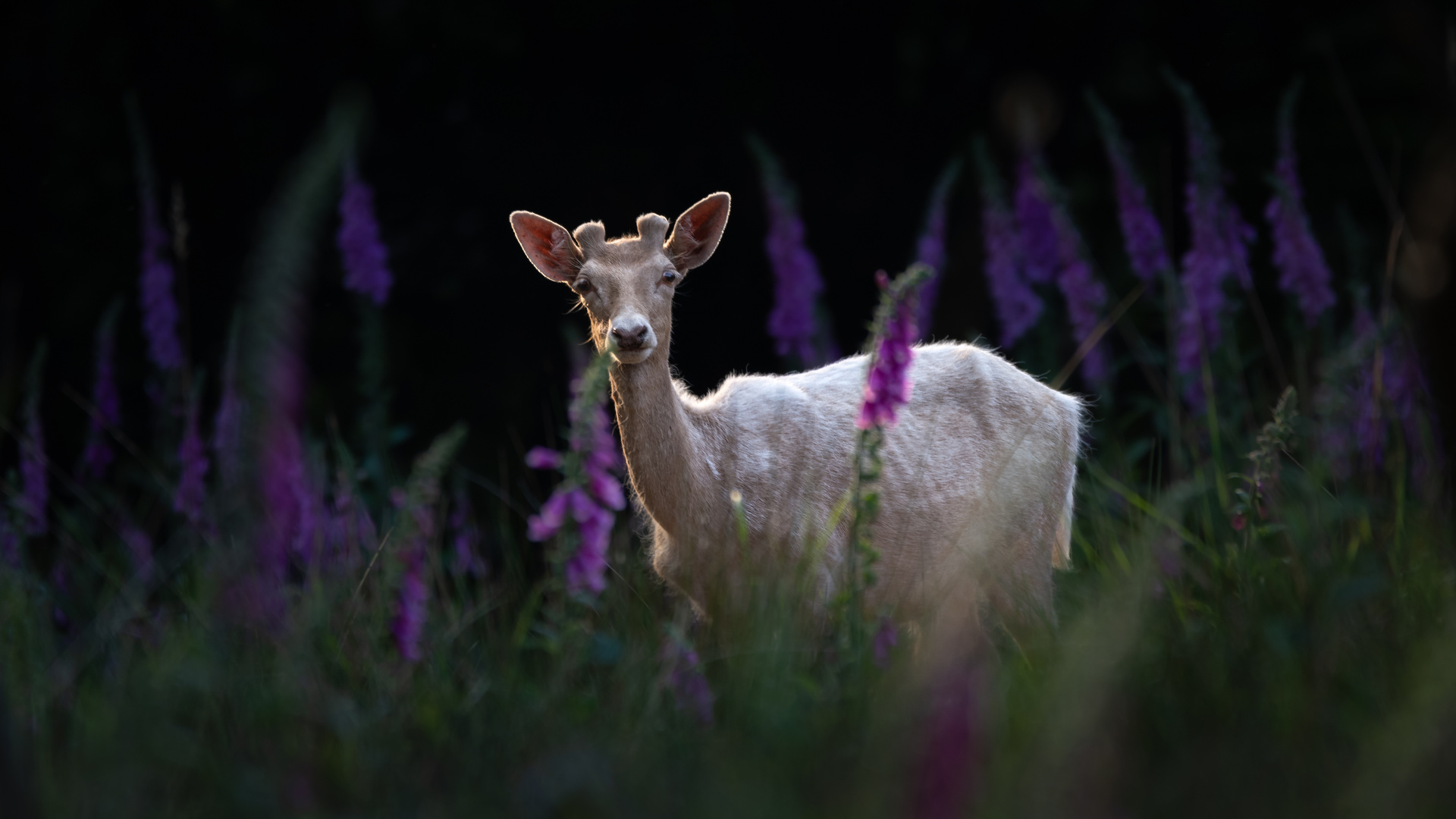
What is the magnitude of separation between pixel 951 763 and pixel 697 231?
9.45ft

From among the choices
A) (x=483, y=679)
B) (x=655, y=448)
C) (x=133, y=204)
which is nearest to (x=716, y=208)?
(x=655, y=448)

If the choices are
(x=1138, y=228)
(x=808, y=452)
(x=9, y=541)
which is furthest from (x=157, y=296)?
(x=1138, y=228)

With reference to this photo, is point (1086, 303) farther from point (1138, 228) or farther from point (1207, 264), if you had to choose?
point (1207, 264)

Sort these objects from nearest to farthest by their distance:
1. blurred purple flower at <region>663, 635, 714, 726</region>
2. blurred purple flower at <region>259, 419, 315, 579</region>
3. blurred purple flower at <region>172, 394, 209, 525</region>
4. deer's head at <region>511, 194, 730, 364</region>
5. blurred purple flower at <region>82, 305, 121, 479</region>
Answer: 1. blurred purple flower at <region>259, 419, 315, 579</region>
2. blurred purple flower at <region>663, 635, 714, 726</region>
3. deer's head at <region>511, 194, 730, 364</region>
4. blurred purple flower at <region>172, 394, 209, 525</region>
5. blurred purple flower at <region>82, 305, 121, 479</region>

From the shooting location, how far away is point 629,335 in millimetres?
3432

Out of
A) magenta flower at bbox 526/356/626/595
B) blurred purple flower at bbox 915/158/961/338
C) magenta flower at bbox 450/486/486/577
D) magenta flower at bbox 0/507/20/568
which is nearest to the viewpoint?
magenta flower at bbox 526/356/626/595

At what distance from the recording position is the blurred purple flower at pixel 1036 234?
5254mm

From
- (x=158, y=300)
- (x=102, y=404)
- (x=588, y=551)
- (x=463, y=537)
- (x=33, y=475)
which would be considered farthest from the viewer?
(x=158, y=300)

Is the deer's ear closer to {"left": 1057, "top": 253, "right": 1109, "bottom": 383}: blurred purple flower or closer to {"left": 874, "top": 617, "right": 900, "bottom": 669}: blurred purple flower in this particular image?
{"left": 1057, "top": 253, "right": 1109, "bottom": 383}: blurred purple flower

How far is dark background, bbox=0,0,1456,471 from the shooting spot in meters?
6.03

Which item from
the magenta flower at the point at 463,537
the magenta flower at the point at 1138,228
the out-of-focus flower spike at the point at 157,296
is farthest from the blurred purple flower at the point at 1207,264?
the out-of-focus flower spike at the point at 157,296

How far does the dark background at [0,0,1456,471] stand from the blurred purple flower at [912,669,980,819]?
172 inches

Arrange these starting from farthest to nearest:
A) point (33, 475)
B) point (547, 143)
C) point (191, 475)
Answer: point (547, 143) < point (33, 475) < point (191, 475)

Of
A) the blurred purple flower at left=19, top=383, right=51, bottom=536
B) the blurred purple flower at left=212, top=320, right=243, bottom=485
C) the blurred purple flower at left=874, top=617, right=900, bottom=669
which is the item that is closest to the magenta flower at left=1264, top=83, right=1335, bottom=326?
the blurred purple flower at left=874, top=617, right=900, bottom=669
